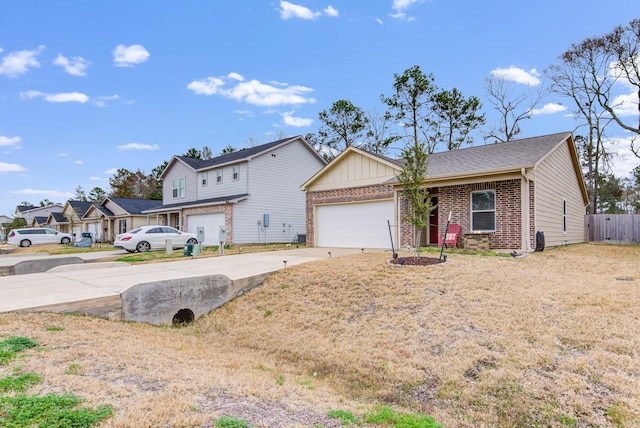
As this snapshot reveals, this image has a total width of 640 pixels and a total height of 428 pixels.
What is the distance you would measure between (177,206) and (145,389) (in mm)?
22685

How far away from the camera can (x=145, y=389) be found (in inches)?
145

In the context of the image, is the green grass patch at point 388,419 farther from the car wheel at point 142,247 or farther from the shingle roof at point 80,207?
the shingle roof at point 80,207

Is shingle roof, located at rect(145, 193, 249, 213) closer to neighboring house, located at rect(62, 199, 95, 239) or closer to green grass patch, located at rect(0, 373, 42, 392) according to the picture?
neighboring house, located at rect(62, 199, 95, 239)

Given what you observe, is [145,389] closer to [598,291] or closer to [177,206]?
[598,291]

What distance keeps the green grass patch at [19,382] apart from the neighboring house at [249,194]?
1659 centimetres

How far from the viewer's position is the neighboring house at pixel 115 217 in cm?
3077

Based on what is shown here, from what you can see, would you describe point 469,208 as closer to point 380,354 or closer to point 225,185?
point 380,354

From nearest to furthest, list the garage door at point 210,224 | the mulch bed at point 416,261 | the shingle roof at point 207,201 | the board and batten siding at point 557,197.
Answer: the mulch bed at point 416,261 < the board and batten siding at point 557,197 < the shingle roof at point 207,201 < the garage door at point 210,224

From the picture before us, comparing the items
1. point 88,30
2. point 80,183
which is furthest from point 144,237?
point 80,183

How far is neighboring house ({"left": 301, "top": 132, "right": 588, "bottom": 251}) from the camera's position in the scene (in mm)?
12562

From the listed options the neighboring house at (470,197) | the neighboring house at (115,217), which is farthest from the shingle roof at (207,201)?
the neighboring house at (470,197)

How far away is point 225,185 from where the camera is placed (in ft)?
75.7

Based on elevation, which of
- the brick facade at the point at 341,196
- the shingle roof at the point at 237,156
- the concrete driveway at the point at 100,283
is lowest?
the concrete driveway at the point at 100,283

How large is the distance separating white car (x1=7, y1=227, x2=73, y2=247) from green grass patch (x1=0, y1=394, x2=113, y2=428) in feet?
109
